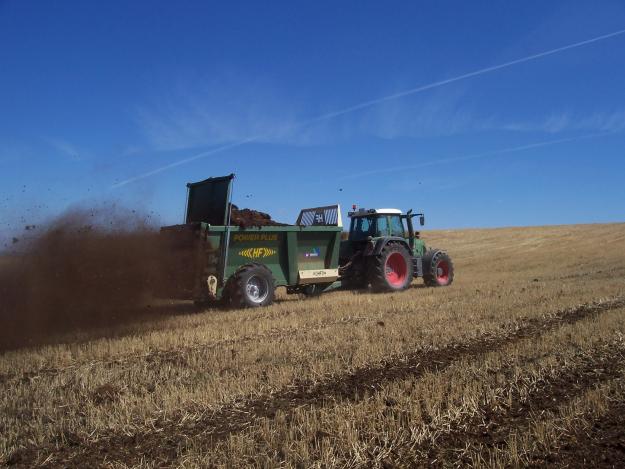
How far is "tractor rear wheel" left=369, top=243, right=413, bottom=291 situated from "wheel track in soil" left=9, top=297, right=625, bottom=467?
19.4 feet

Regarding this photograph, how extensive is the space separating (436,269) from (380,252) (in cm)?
237

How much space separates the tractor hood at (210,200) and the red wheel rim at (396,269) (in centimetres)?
475

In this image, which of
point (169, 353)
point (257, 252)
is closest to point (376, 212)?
point (257, 252)

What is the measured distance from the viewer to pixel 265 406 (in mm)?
4297

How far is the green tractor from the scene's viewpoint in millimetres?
12680

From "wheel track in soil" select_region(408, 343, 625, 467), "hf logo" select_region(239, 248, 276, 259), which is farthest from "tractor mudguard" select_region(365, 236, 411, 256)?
"wheel track in soil" select_region(408, 343, 625, 467)

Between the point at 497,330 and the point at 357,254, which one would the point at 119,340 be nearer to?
the point at 497,330

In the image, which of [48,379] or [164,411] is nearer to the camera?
[164,411]

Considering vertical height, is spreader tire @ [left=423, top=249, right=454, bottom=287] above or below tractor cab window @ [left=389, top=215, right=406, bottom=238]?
below

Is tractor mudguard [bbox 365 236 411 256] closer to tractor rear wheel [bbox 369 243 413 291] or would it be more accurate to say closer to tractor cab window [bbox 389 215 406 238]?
tractor rear wheel [bbox 369 243 413 291]

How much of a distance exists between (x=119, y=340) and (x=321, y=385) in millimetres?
3424

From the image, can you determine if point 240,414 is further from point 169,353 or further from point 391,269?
point 391,269

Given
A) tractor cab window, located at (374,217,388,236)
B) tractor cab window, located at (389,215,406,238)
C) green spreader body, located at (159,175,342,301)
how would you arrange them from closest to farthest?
green spreader body, located at (159,175,342,301) → tractor cab window, located at (374,217,388,236) → tractor cab window, located at (389,215,406,238)

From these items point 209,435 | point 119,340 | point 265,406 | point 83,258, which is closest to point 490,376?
point 265,406
